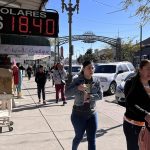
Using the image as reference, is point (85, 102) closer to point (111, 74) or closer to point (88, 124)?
point (88, 124)

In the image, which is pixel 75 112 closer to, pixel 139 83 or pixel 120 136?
pixel 139 83

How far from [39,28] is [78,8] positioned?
15952mm

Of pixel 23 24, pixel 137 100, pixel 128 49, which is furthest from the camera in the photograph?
pixel 128 49

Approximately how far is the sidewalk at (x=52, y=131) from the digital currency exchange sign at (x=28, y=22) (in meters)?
2.17

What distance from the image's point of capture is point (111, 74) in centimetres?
1980

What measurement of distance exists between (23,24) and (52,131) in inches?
103

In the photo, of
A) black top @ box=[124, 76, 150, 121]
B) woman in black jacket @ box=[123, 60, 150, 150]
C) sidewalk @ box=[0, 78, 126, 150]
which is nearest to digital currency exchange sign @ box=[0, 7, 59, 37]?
sidewalk @ box=[0, 78, 126, 150]

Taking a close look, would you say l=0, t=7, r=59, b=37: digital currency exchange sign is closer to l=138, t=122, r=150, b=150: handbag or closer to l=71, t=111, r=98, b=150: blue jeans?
l=71, t=111, r=98, b=150: blue jeans

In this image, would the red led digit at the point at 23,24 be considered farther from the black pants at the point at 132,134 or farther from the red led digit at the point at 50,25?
the black pants at the point at 132,134

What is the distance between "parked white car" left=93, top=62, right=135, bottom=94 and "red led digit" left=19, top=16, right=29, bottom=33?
38.2 feet

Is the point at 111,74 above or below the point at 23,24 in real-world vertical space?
below

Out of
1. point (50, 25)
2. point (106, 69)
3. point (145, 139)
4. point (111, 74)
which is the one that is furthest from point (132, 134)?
point (106, 69)

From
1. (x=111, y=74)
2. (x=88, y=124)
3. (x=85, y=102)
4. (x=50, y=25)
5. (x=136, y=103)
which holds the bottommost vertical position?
(x=88, y=124)

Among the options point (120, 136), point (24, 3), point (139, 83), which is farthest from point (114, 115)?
point (139, 83)
